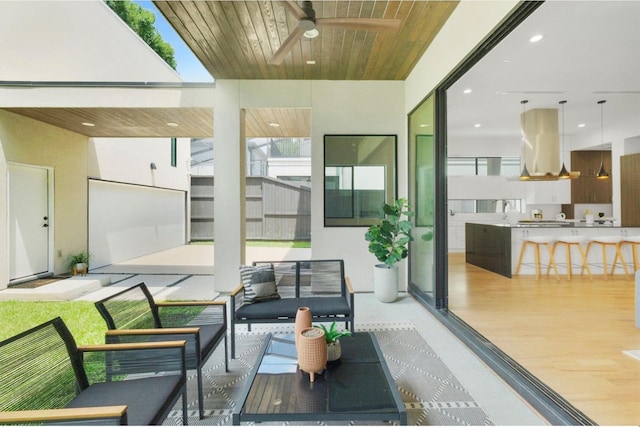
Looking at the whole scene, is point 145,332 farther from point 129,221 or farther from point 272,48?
point 129,221

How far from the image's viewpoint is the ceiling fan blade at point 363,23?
252 cm

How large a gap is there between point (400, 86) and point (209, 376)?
461cm

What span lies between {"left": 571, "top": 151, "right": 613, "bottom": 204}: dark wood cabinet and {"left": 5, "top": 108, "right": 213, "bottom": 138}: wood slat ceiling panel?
9.23 metres

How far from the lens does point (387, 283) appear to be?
4266mm

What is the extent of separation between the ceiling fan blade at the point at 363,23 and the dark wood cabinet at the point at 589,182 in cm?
837

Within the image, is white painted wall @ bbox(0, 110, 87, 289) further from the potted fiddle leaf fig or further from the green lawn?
the potted fiddle leaf fig

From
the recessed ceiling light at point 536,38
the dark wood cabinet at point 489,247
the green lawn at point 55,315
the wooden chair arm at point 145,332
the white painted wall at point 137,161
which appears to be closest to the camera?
the wooden chair arm at point 145,332

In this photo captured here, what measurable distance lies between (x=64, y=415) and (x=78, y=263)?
6.03m

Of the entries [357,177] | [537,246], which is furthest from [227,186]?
[537,246]

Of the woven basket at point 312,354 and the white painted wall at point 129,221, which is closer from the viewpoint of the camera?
the woven basket at point 312,354

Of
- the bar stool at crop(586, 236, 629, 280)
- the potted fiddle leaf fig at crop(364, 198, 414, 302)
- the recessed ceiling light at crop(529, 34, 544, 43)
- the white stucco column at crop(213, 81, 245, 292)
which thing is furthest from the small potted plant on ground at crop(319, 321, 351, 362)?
the bar stool at crop(586, 236, 629, 280)

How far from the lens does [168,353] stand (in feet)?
5.70

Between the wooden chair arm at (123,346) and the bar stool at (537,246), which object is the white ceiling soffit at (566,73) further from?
the wooden chair arm at (123,346)

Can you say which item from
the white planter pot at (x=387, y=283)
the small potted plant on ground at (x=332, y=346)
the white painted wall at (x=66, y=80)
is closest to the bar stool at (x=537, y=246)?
the white planter pot at (x=387, y=283)
